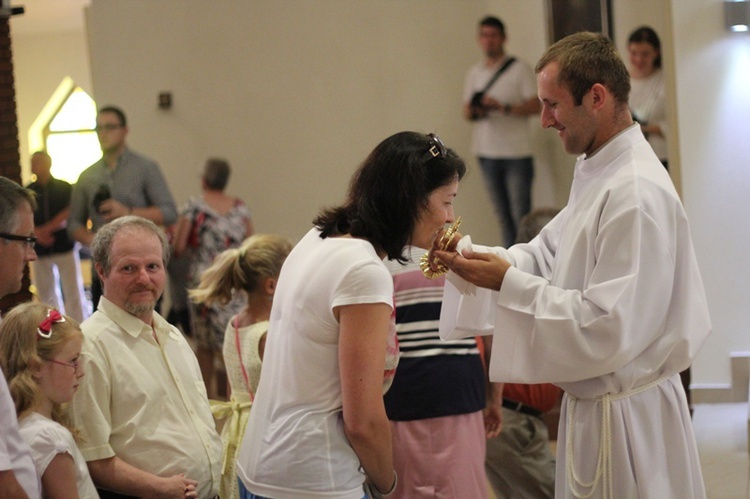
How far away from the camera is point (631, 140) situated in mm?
2699

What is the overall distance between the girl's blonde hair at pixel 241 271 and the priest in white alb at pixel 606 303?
3.41 ft

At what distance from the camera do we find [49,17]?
1429 centimetres

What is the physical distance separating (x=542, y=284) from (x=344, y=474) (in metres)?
0.72

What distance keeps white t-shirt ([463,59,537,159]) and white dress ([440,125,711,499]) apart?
5.23 m

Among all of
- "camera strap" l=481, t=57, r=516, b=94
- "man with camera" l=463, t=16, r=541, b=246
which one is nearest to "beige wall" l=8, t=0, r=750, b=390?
"man with camera" l=463, t=16, r=541, b=246

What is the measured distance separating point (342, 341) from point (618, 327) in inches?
27.7

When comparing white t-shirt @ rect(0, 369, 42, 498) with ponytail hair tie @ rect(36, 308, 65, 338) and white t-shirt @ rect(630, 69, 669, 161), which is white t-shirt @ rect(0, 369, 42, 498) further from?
white t-shirt @ rect(630, 69, 669, 161)

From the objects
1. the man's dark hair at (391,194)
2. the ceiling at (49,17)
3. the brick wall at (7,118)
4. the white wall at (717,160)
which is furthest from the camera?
the ceiling at (49,17)

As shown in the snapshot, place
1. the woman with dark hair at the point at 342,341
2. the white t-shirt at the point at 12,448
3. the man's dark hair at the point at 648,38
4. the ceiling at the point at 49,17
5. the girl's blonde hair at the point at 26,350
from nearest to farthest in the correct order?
the white t-shirt at the point at 12,448
the woman with dark hair at the point at 342,341
the girl's blonde hair at the point at 26,350
the man's dark hair at the point at 648,38
the ceiling at the point at 49,17

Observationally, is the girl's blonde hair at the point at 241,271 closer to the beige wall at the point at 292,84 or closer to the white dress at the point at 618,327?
the white dress at the point at 618,327

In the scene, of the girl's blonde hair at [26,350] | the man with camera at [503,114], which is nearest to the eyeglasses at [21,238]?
the girl's blonde hair at [26,350]

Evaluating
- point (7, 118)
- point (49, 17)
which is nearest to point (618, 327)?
point (7, 118)

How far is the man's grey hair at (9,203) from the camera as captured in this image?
2549 mm

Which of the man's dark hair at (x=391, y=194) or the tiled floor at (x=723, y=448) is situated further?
the tiled floor at (x=723, y=448)
